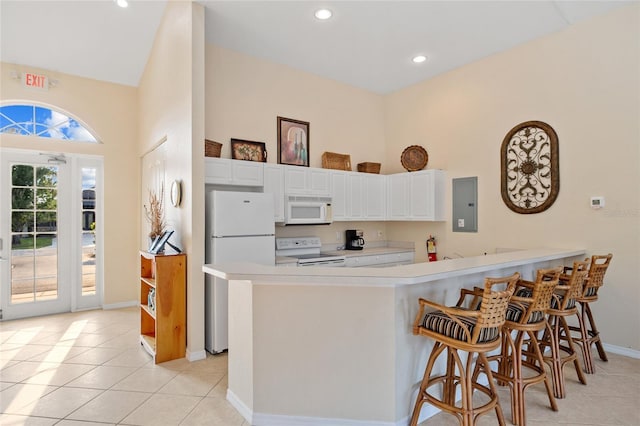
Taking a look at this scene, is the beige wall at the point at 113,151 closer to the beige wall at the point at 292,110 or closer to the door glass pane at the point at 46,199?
the door glass pane at the point at 46,199

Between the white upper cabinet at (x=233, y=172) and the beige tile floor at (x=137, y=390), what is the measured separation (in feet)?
6.10

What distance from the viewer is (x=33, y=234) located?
489 centimetres

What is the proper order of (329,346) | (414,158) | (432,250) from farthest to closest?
(414,158)
(432,250)
(329,346)

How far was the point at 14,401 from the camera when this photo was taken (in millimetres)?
2691

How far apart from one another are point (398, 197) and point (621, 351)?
3.10 meters

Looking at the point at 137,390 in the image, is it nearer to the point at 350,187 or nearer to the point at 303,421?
the point at 303,421

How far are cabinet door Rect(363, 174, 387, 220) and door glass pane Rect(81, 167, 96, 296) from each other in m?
4.09

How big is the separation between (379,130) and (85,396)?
5158mm

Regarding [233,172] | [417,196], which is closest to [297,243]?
[233,172]

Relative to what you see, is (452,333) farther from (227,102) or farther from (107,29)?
(107,29)

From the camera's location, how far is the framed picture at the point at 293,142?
16.3 feet

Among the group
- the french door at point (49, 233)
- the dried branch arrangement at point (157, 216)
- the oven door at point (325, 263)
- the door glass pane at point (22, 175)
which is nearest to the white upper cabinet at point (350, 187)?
the oven door at point (325, 263)

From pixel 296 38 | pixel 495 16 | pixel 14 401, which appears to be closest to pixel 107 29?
pixel 296 38

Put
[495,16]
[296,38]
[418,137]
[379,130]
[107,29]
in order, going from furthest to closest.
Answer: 1. [379,130]
2. [418,137]
3. [107,29]
4. [296,38]
5. [495,16]
